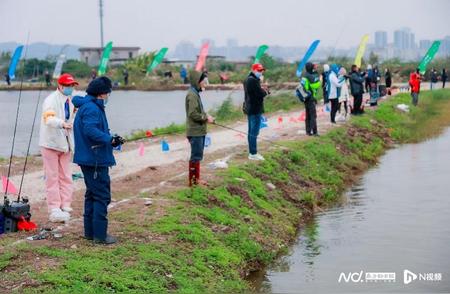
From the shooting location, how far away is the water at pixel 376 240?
9000 mm

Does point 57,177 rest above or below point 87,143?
below

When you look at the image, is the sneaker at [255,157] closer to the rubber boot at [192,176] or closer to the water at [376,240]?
the water at [376,240]

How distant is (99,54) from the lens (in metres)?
83.6

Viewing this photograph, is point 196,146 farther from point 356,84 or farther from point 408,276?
point 356,84

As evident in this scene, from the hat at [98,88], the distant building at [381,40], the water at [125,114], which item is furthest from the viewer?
the distant building at [381,40]

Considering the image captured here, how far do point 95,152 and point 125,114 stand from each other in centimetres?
2757

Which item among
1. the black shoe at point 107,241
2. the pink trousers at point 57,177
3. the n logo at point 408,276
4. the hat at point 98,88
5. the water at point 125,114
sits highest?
the hat at point 98,88

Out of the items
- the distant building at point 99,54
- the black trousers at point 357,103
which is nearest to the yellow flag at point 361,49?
the black trousers at point 357,103

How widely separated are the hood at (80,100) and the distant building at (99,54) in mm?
70663

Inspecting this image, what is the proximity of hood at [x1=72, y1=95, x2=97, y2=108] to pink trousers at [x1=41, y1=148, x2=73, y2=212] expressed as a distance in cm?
72

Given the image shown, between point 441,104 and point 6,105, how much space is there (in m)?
25.2

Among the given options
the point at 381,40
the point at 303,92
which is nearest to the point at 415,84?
the point at 303,92

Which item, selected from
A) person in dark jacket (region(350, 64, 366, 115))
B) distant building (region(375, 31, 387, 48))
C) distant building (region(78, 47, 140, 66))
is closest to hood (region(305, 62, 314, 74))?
person in dark jacket (region(350, 64, 366, 115))

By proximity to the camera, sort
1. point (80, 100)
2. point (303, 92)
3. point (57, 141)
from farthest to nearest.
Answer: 1. point (303, 92)
2. point (57, 141)
3. point (80, 100)
